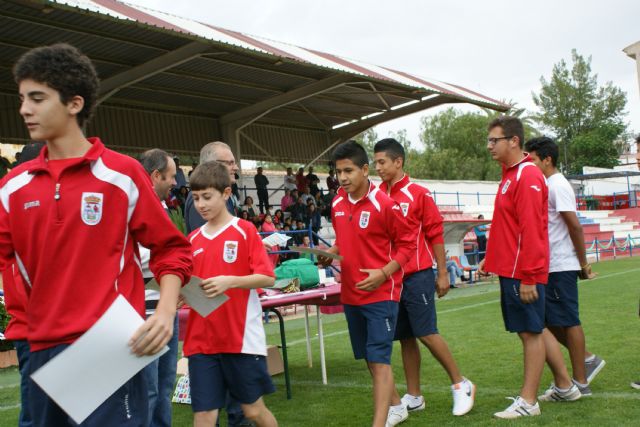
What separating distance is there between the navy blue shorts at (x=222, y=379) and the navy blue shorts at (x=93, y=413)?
1763 mm

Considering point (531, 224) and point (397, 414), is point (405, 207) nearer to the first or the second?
point (531, 224)

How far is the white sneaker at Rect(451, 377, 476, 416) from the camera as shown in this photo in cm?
561

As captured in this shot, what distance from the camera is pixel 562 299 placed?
19.2 ft

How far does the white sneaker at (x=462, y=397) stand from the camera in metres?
5.61

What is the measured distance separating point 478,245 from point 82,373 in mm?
24183

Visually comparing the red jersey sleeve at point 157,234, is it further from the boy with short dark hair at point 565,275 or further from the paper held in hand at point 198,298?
the boy with short dark hair at point 565,275

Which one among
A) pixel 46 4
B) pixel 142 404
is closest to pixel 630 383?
pixel 142 404

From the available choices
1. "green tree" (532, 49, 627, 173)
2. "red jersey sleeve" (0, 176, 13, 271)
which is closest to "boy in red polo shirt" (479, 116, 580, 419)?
"red jersey sleeve" (0, 176, 13, 271)

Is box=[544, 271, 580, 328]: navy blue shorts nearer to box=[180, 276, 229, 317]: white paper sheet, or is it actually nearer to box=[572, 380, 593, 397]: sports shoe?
box=[572, 380, 593, 397]: sports shoe

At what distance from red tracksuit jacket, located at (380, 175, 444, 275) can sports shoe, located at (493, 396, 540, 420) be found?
4.04 ft

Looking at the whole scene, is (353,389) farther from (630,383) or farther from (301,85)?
(301,85)

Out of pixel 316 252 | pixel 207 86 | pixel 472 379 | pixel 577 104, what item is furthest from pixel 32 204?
pixel 577 104

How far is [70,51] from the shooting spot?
2529 millimetres

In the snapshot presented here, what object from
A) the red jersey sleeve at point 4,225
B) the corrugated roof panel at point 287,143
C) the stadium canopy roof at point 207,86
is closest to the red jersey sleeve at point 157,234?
the red jersey sleeve at point 4,225
